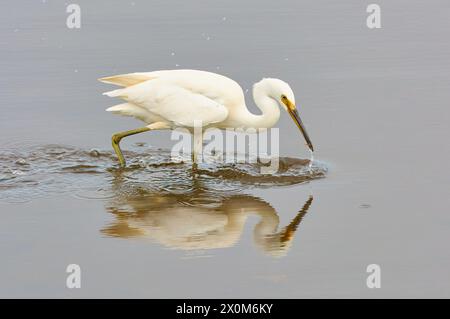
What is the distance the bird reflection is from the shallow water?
0.07ft

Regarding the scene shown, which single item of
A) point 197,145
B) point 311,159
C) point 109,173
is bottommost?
point 109,173

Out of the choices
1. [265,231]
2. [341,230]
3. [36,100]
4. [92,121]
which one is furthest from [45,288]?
[36,100]

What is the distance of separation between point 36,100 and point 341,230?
512 centimetres

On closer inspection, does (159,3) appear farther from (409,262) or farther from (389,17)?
(409,262)

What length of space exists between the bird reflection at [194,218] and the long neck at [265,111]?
1032 millimetres

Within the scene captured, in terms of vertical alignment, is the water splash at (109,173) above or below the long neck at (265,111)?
below

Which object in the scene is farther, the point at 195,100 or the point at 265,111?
the point at 265,111

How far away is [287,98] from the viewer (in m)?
9.30

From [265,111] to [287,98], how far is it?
0.39 meters

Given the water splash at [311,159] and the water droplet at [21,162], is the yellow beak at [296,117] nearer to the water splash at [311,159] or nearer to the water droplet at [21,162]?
the water splash at [311,159]

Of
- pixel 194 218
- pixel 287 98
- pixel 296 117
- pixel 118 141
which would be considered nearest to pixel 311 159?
pixel 296 117

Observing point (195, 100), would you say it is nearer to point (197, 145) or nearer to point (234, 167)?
point (197, 145)

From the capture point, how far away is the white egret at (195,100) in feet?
31.0

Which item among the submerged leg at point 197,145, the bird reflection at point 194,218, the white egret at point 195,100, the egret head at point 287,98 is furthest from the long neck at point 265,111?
the bird reflection at point 194,218
